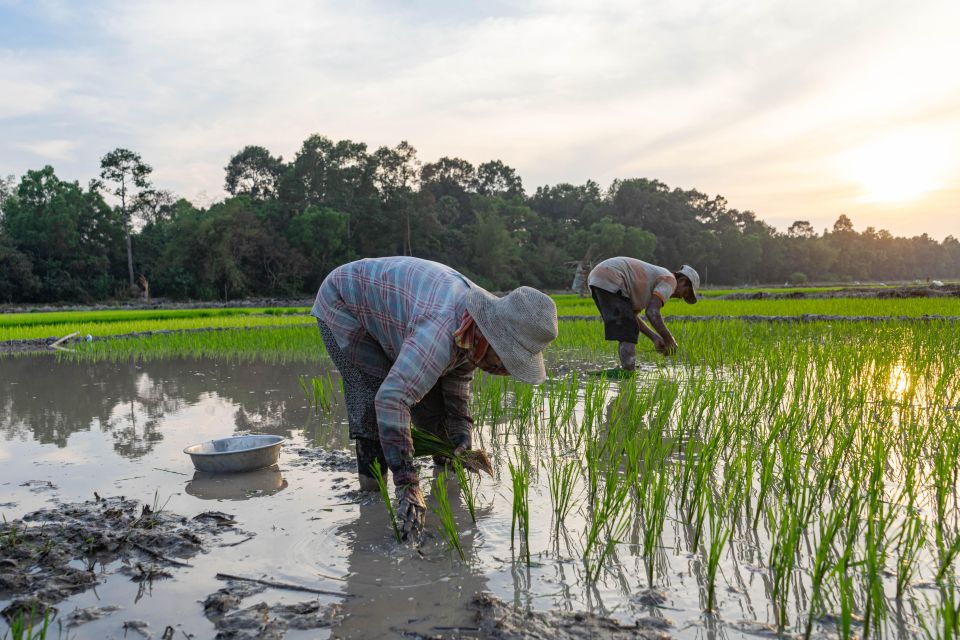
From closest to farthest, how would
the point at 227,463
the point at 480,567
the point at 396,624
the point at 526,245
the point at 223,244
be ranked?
the point at 396,624 → the point at 480,567 → the point at 227,463 → the point at 223,244 → the point at 526,245

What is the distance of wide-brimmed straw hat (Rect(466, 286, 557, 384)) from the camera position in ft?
7.04

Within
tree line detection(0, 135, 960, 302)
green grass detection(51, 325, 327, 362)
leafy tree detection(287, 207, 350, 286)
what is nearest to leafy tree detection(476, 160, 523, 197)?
tree line detection(0, 135, 960, 302)

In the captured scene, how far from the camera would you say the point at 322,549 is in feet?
7.29

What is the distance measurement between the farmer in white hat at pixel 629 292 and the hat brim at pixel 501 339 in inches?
140

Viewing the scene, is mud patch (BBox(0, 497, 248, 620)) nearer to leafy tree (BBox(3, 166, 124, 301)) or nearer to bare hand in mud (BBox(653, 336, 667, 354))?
bare hand in mud (BBox(653, 336, 667, 354))

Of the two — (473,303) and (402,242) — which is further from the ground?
(402,242)

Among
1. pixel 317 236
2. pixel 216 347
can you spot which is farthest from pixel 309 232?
pixel 216 347

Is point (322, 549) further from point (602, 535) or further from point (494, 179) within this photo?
point (494, 179)

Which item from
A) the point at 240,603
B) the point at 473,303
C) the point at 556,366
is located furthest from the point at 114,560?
the point at 556,366

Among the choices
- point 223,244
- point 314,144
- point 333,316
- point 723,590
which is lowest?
point 723,590

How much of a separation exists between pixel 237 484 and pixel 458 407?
41.1 inches

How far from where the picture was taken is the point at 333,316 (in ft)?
8.84

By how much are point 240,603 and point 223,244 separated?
29294 mm

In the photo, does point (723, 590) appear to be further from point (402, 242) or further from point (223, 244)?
point (402, 242)
